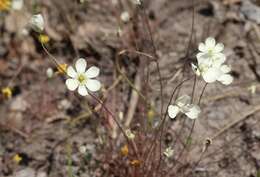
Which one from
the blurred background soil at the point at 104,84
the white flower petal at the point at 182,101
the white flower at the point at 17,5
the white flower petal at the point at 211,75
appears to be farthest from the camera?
the white flower at the point at 17,5

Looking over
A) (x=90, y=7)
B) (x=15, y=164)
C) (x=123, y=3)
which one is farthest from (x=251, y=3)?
(x=15, y=164)

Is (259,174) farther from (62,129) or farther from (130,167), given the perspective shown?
(62,129)

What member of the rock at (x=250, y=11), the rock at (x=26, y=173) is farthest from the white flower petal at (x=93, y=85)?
the rock at (x=250, y=11)

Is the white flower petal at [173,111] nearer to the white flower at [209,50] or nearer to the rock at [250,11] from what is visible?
the white flower at [209,50]

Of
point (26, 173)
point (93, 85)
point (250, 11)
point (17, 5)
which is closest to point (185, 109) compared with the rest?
point (93, 85)

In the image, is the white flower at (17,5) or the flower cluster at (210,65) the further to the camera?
the white flower at (17,5)

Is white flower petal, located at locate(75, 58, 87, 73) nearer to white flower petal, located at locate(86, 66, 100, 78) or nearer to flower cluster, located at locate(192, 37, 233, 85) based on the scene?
white flower petal, located at locate(86, 66, 100, 78)
